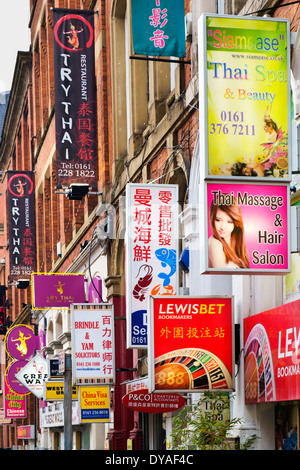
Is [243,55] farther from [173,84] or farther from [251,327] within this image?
[173,84]

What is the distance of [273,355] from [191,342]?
1658mm

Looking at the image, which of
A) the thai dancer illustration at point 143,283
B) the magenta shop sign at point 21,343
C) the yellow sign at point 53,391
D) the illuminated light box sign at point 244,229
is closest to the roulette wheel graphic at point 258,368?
the illuminated light box sign at point 244,229

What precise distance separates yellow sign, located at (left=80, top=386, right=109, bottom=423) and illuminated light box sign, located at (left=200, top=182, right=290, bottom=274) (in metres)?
11.8

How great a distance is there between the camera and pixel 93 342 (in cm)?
2177

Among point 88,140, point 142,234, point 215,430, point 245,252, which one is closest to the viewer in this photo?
point 245,252

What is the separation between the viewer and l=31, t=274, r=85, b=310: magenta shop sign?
89.3 ft

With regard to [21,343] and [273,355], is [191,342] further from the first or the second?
[21,343]

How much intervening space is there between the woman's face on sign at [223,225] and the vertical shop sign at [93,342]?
401 inches

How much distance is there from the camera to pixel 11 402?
42.8 meters

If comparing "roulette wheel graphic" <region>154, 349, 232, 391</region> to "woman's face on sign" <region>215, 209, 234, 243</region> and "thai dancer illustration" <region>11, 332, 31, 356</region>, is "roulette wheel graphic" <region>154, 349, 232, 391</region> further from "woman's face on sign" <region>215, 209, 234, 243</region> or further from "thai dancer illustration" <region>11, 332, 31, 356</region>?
"thai dancer illustration" <region>11, 332, 31, 356</region>

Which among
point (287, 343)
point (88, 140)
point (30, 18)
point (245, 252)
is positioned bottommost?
point (287, 343)

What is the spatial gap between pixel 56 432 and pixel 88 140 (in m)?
14.1

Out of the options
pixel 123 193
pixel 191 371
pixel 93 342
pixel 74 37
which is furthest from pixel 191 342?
pixel 74 37

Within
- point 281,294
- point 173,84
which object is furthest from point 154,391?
point 173,84
